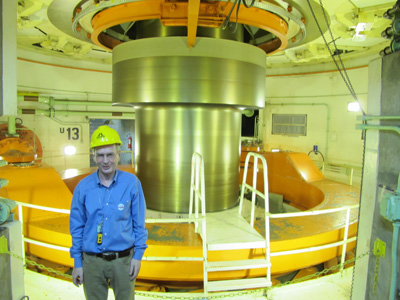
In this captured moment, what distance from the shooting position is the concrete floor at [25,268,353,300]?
2773 millimetres

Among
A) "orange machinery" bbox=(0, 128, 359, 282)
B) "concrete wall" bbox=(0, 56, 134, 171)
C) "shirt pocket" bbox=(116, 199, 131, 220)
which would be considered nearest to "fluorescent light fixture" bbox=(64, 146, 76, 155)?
"concrete wall" bbox=(0, 56, 134, 171)

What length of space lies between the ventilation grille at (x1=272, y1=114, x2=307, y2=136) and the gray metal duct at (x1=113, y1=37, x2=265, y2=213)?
5.00 m

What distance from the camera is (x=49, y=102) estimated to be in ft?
25.5

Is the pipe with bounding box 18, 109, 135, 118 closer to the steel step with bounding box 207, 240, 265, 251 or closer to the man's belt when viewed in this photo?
A: the steel step with bounding box 207, 240, 265, 251

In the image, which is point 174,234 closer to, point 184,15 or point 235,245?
point 235,245

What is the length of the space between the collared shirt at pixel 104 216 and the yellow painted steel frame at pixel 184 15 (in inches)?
76.5

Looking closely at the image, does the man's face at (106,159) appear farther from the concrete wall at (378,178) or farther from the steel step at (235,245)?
the concrete wall at (378,178)

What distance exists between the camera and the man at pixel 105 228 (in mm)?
1863

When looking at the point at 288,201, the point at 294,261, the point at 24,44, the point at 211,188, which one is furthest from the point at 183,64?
the point at 24,44

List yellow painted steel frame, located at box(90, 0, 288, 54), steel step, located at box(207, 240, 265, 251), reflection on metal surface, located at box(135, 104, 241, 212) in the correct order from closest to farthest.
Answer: steel step, located at box(207, 240, 265, 251)
yellow painted steel frame, located at box(90, 0, 288, 54)
reflection on metal surface, located at box(135, 104, 241, 212)

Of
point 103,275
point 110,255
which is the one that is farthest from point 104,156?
point 103,275

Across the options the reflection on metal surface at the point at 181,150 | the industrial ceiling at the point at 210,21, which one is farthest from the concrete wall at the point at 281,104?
the reflection on metal surface at the point at 181,150

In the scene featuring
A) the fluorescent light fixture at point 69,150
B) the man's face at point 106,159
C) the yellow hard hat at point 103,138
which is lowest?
the fluorescent light fixture at point 69,150

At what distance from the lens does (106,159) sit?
190 centimetres
